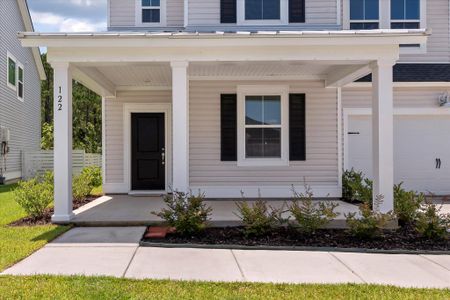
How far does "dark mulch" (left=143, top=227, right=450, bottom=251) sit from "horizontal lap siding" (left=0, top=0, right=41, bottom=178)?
12.1 meters

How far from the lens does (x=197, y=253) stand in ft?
19.1

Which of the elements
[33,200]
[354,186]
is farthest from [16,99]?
[354,186]

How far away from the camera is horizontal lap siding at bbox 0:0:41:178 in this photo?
1611cm

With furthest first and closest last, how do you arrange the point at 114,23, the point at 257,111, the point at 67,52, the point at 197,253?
the point at 114,23, the point at 257,111, the point at 67,52, the point at 197,253

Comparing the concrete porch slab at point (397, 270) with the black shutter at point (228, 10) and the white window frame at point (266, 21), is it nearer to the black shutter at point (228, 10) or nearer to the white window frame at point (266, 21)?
the white window frame at point (266, 21)

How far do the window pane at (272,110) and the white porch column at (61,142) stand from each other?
4.66 meters

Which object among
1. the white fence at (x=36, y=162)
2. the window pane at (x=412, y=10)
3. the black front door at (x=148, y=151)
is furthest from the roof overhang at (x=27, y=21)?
the window pane at (x=412, y=10)

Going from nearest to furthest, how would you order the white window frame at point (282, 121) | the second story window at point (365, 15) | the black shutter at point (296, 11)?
the white window frame at point (282, 121)
the black shutter at point (296, 11)
the second story window at point (365, 15)

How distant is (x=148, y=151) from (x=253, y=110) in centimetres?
301

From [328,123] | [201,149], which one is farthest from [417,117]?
[201,149]

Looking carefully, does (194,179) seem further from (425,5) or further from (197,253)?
(425,5)

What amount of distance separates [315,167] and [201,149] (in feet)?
9.24

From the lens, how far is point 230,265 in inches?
207

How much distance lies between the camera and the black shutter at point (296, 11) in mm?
10531
